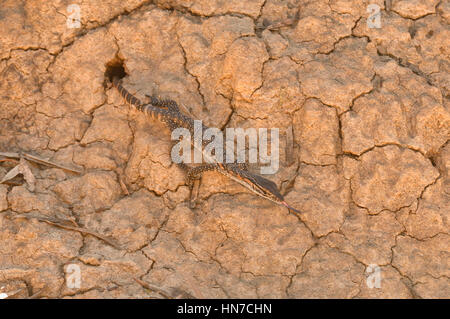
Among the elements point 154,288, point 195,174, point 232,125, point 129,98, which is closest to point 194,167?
point 195,174

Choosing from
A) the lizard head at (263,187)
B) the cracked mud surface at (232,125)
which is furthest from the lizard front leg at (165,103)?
the lizard head at (263,187)

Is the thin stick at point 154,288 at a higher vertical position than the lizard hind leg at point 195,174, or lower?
lower

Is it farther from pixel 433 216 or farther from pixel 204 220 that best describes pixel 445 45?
pixel 204 220

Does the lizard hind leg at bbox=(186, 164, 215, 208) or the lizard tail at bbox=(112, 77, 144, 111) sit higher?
the lizard tail at bbox=(112, 77, 144, 111)

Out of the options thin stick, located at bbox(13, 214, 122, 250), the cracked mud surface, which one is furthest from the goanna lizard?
thin stick, located at bbox(13, 214, 122, 250)

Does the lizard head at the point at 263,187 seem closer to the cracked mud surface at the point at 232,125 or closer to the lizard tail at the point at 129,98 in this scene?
the cracked mud surface at the point at 232,125

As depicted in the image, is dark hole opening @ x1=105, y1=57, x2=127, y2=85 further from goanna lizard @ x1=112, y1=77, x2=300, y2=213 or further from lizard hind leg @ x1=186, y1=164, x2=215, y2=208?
lizard hind leg @ x1=186, y1=164, x2=215, y2=208

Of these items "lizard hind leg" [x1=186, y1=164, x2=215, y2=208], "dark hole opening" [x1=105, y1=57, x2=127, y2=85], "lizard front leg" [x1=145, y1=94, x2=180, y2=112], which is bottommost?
"lizard hind leg" [x1=186, y1=164, x2=215, y2=208]
